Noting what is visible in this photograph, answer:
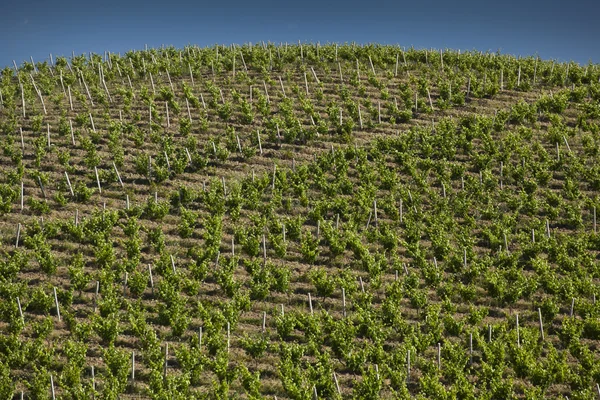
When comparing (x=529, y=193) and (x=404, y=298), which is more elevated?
(x=529, y=193)

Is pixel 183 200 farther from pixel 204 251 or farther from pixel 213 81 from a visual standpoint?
pixel 213 81

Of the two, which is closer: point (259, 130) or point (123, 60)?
point (259, 130)

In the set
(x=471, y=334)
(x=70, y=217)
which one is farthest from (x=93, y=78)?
(x=471, y=334)

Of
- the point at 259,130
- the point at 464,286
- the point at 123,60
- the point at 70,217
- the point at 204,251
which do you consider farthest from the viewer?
the point at 123,60

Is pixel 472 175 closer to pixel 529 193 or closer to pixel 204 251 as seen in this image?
pixel 529 193

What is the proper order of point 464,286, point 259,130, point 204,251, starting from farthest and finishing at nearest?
point 259,130
point 204,251
point 464,286

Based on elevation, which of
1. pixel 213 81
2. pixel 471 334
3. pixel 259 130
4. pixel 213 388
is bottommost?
pixel 213 388
